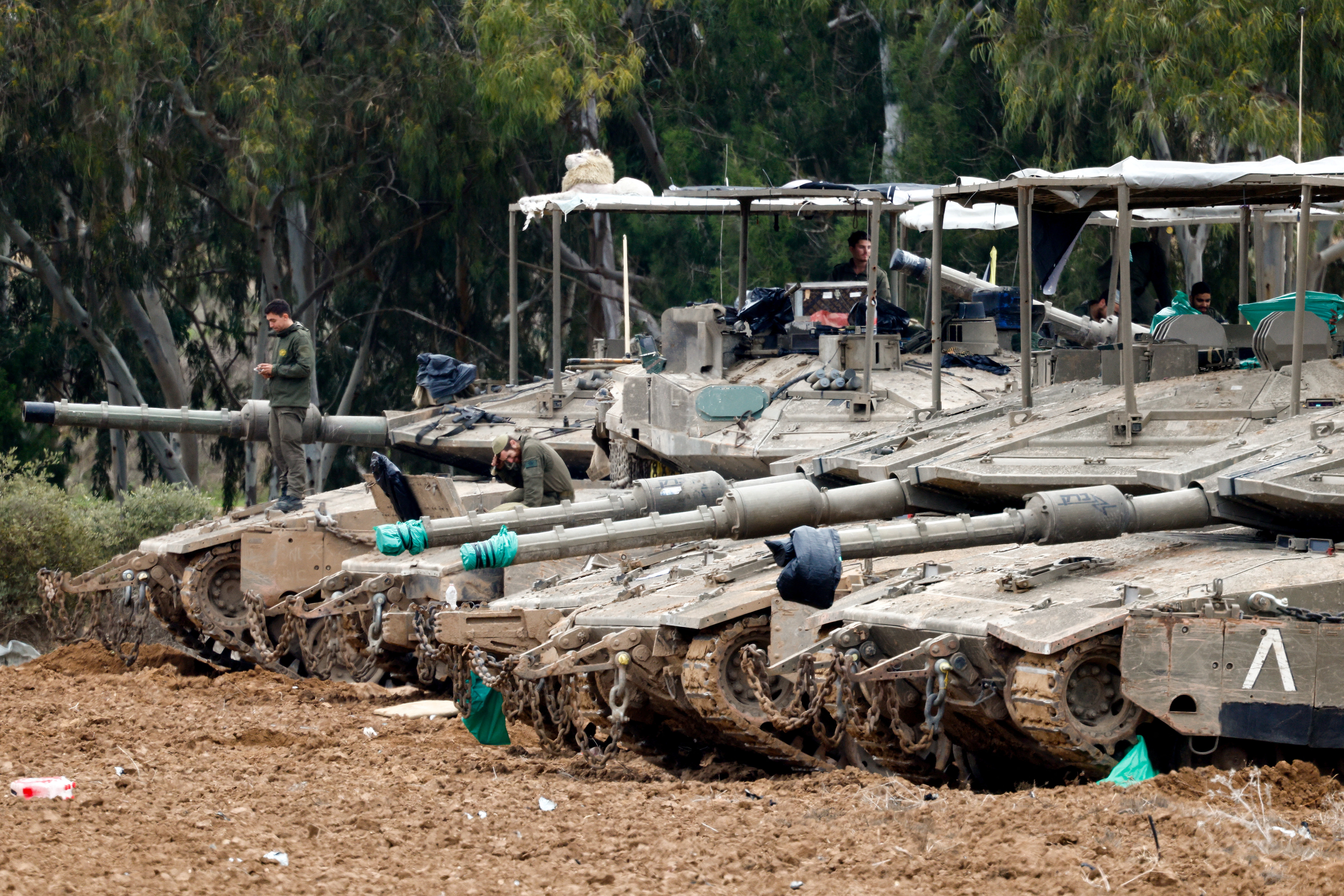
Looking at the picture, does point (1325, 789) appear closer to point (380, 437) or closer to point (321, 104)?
point (380, 437)

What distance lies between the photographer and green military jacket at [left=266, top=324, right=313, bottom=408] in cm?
1627

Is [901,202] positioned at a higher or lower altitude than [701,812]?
higher

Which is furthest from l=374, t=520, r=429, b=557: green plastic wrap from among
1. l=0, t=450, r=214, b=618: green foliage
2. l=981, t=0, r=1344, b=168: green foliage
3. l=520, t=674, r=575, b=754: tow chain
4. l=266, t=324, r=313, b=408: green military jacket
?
l=981, t=0, r=1344, b=168: green foliage

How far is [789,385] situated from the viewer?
15062mm

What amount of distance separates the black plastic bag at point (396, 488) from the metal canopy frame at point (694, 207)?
388 cm

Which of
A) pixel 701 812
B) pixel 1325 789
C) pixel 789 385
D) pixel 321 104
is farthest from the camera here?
pixel 321 104

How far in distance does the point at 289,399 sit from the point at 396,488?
246cm

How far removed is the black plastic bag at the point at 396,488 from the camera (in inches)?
563

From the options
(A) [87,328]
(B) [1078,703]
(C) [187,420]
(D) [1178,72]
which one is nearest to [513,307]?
(C) [187,420]

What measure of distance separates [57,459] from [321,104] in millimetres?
5985

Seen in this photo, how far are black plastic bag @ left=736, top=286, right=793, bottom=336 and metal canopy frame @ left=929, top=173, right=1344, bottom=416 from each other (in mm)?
2484

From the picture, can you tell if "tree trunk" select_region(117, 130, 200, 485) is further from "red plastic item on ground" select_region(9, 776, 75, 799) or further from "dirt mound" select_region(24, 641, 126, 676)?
"red plastic item on ground" select_region(9, 776, 75, 799)

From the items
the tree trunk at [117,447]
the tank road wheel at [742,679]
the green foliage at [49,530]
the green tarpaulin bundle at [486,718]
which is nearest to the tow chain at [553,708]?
the tank road wheel at [742,679]

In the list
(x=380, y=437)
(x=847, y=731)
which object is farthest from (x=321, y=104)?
(x=847, y=731)
